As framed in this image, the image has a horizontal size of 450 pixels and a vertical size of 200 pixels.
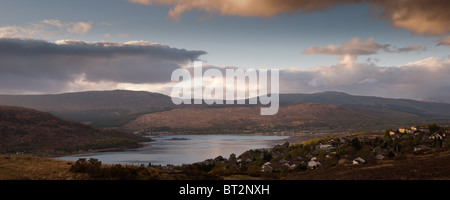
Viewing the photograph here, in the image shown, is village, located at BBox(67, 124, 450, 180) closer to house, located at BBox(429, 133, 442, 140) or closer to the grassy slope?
house, located at BBox(429, 133, 442, 140)

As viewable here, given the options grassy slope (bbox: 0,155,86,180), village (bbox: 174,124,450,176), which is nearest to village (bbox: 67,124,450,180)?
village (bbox: 174,124,450,176)

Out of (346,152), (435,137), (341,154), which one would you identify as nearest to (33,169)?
(341,154)

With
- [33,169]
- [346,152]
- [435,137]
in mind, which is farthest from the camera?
[346,152]

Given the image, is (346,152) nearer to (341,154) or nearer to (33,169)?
(341,154)

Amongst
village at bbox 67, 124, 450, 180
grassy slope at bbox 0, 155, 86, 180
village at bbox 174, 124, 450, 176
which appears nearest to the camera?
grassy slope at bbox 0, 155, 86, 180

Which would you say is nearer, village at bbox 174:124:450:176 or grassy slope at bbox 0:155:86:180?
grassy slope at bbox 0:155:86:180

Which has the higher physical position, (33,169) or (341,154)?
(33,169)

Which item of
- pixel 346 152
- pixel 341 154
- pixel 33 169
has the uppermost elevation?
pixel 33 169

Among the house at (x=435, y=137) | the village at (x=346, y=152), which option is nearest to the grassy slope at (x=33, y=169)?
the village at (x=346, y=152)

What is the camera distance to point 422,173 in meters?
31.5

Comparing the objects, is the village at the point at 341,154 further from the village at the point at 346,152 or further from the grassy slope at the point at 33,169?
the grassy slope at the point at 33,169
